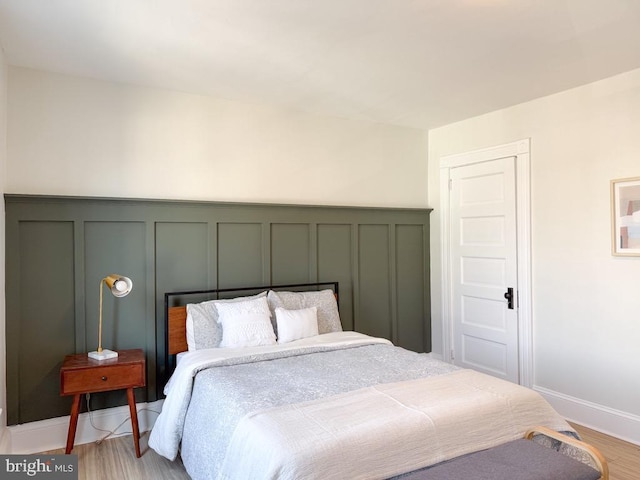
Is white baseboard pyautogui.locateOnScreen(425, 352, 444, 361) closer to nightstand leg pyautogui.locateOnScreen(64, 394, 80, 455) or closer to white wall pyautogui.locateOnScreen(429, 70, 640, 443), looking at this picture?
white wall pyautogui.locateOnScreen(429, 70, 640, 443)

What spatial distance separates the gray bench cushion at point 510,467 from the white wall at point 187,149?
8.52 feet

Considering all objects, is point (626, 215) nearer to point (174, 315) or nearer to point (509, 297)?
point (509, 297)

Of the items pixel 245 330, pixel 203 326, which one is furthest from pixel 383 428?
pixel 203 326

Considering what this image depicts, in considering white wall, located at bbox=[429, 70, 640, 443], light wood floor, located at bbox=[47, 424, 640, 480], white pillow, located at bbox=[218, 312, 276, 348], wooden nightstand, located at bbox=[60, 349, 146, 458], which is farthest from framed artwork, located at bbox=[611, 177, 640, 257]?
wooden nightstand, located at bbox=[60, 349, 146, 458]

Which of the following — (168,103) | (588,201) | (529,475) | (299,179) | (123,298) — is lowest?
(529,475)

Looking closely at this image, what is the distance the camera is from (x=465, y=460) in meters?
1.96

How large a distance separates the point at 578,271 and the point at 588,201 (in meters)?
0.53

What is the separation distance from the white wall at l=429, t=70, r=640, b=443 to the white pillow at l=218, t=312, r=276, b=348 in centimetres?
223

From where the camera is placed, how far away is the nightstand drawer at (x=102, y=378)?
2809mm

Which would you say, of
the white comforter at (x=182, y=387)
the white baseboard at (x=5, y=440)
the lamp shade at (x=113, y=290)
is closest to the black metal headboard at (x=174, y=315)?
the white comforter at (x=182, y=387)

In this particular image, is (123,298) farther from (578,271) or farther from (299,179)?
(578,271)

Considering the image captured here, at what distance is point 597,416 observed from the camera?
11.2 ft

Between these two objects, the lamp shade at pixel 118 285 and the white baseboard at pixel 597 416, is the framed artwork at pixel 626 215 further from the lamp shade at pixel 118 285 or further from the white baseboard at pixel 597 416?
the lamp shade at pixel 118 285

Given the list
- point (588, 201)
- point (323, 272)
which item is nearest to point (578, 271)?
point (588, 201)
